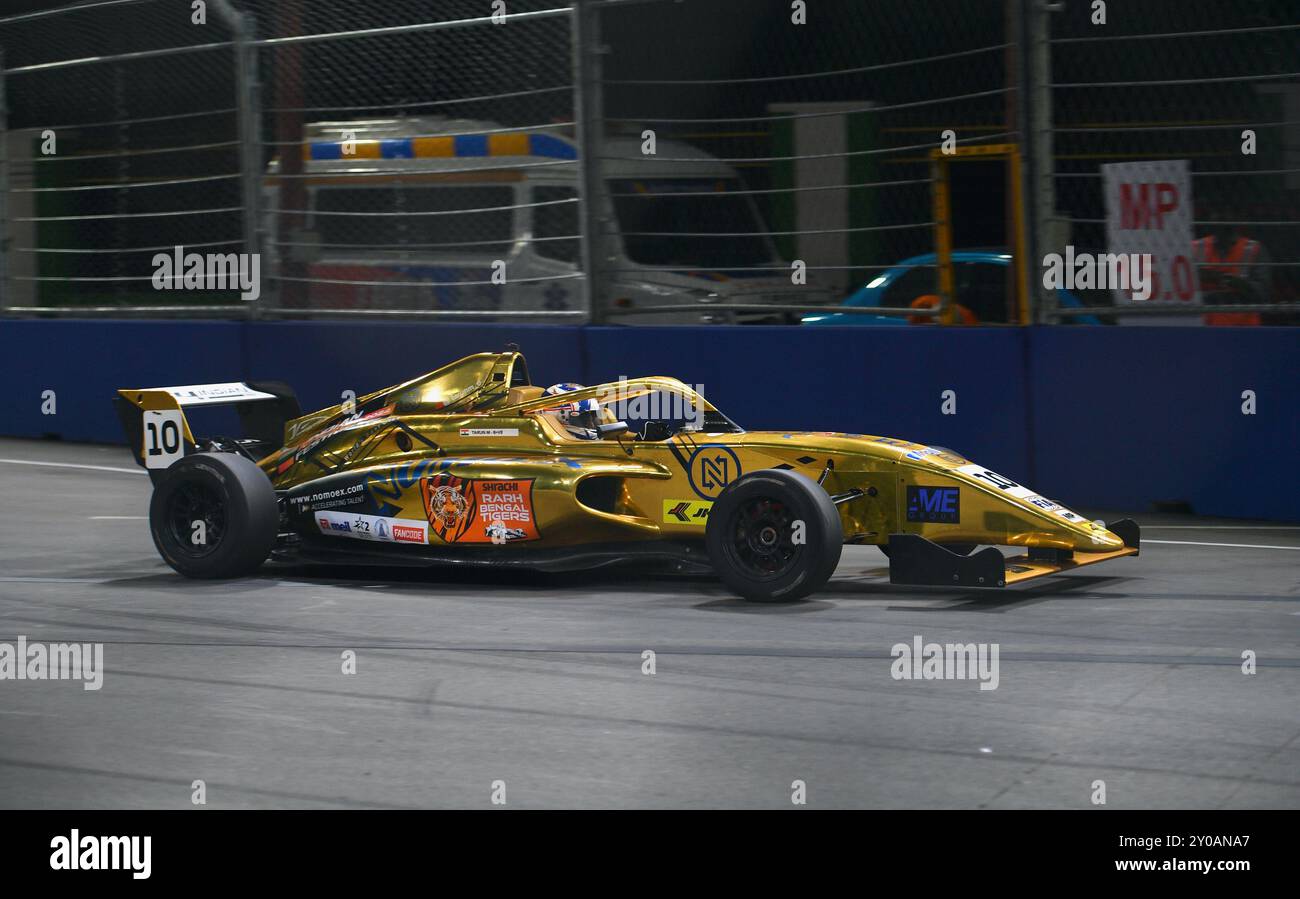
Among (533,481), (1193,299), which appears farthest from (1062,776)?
(1193,299)

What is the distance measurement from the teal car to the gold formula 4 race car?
4.92 metres

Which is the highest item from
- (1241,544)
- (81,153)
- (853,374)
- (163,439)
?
(81,153)

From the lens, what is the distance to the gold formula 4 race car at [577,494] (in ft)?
25.5

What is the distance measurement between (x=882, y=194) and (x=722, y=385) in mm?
5275

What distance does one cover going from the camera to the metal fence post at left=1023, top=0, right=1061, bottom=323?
10.5 metres

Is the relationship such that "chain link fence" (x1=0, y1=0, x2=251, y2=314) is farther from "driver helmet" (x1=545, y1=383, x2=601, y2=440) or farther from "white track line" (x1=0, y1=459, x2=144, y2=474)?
"driver helmet" (x1=545, y1=383, x2=601, y2=440)

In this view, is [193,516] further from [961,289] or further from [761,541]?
[961,289]

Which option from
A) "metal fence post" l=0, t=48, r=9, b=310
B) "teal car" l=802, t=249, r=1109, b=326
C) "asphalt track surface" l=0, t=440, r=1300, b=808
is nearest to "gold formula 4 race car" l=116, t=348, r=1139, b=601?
"asphalt track surface" l=0, t=440, r=1300, b=808

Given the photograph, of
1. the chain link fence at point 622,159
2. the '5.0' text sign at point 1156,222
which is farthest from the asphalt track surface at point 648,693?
the chain link fence at point 622,159

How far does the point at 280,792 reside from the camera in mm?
5117

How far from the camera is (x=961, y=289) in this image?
14.3 meters

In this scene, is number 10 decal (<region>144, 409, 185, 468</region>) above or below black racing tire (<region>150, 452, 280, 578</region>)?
above

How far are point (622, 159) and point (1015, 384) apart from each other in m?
3.15

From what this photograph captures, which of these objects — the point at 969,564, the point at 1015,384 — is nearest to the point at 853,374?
the point at 1015,384
